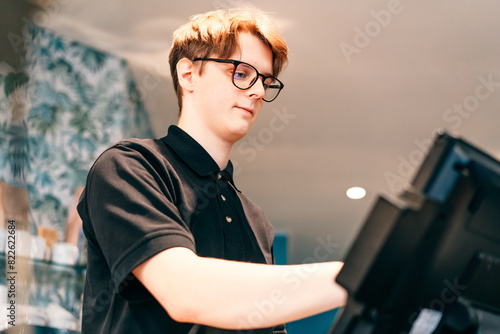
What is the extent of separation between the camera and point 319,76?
3732 millimetres

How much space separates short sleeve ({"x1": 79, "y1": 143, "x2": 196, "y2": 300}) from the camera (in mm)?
762

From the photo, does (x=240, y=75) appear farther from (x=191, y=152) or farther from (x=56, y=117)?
(x=56, y=117)

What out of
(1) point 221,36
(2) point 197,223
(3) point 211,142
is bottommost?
(2) point 197,223

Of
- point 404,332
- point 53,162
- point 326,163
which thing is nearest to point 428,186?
point 404,332

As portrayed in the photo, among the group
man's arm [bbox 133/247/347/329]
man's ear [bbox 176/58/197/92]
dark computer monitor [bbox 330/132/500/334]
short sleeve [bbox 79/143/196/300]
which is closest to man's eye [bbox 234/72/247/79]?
man's ear [bbox 176/58/197/92]

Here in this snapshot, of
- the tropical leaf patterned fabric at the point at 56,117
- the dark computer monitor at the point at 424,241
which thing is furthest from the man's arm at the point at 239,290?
the tropical leaf patterned fabric at the point at 56,117

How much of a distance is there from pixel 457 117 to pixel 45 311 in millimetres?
3366

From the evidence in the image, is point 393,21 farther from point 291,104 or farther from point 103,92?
point 103,92

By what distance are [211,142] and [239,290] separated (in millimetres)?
538

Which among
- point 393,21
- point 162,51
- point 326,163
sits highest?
point 393,21

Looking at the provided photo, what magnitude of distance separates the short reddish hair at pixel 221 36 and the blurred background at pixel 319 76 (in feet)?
4.89

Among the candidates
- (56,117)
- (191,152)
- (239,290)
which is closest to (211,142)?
(191,152)

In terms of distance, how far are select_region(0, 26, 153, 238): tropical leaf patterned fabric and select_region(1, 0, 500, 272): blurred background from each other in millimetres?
11

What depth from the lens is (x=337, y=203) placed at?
5691 mm
